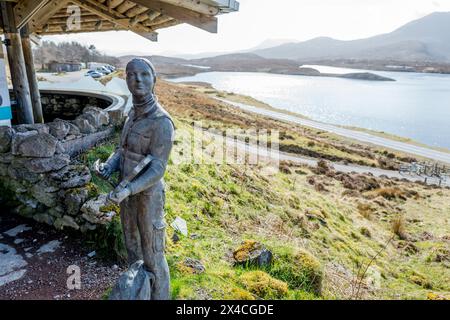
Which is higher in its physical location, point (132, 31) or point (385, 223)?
point (132, 31)

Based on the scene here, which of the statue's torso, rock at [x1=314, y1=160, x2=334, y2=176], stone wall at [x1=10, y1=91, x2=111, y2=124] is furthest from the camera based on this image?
rock at [x1=314, y1=160, x2=334, y2=176]

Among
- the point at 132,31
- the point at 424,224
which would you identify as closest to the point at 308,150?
the point at 424,224

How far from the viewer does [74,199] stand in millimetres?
5168

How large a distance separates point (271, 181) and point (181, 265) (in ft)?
25.4

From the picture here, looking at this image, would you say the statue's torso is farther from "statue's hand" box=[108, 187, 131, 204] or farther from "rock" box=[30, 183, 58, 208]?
"rock" box=[30, 183, 58, 208]

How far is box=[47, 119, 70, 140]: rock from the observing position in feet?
19.7

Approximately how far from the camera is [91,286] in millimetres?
4438

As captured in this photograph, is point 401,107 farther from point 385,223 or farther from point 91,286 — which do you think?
point 91,286

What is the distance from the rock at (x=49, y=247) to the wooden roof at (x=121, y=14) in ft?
13.9

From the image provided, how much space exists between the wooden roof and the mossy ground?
9.62 ft

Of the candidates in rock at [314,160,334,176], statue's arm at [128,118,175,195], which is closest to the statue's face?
statue's arm at [128,118,175,195]

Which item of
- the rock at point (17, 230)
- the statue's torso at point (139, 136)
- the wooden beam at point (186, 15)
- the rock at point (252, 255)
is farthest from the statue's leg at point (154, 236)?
the wooden beam at point (186, 15)

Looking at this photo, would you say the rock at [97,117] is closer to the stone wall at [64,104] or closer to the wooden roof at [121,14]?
the wooden roof at [121,14]

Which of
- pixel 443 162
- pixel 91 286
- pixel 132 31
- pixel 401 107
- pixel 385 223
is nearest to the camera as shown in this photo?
pixel 91 286
